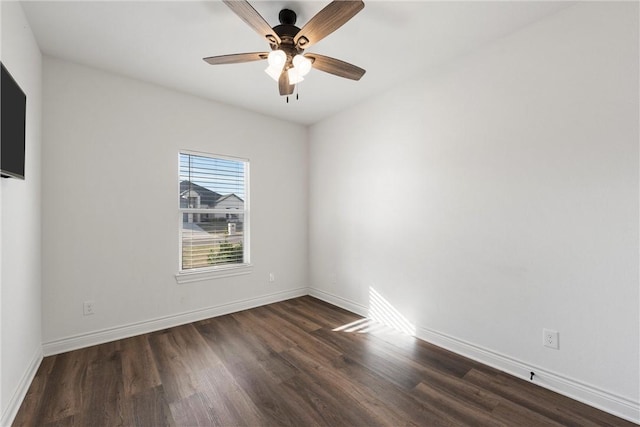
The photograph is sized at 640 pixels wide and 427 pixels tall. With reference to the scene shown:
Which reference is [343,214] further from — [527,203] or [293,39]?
[293,39]

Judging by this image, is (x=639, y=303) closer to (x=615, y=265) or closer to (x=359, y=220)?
(x=615, y=265)

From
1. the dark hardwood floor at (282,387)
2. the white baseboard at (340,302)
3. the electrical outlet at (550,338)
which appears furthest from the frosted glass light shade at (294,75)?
the white baseboard at (340,302)

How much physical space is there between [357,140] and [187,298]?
9.10 ft

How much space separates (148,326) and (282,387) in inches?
70.1

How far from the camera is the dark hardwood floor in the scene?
5.59 ft

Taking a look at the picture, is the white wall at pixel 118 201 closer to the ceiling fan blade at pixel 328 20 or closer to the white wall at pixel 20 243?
the white wall at pixel 20 243

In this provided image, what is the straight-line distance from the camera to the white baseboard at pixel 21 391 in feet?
5.35

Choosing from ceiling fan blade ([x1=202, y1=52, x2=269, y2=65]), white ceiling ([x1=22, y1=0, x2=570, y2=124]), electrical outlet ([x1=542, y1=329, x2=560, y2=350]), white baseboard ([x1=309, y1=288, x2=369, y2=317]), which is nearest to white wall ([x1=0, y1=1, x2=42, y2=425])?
white ceiling ([x1=22, y1=0, x2=570, y2=124])

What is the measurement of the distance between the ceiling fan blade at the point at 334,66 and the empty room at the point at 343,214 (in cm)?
2

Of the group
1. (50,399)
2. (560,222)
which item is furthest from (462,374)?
(50,399)

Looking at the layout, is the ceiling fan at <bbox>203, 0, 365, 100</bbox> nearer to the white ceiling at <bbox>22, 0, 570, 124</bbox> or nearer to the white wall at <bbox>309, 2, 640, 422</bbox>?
the white ceiling at <bbox>22, 0, 570, 124</bbox>

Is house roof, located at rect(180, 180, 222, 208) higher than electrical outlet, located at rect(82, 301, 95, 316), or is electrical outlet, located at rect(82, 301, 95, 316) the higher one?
house roof, located at rect(180, 180, 222, 208)

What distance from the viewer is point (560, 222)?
1956 millimetres

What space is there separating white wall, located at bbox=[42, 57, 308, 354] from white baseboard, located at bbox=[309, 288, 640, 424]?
2.38 m
